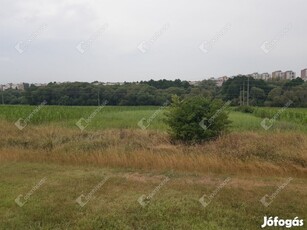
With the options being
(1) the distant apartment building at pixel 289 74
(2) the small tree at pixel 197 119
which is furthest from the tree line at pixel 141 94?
(2) the small tree at pixel 197 119

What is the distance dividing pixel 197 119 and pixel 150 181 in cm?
598

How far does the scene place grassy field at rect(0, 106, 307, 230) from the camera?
5.40 m

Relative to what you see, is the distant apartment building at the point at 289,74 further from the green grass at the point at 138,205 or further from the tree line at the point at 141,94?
the green grass at the point at 138,205

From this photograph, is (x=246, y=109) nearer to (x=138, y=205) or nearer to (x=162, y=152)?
(x=162, y=152)

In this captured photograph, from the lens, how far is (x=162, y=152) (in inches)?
424

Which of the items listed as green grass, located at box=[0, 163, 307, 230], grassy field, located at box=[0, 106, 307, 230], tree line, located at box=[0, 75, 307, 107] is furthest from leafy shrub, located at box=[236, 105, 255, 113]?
green grass, located at box=[0, 163, 307, 230]

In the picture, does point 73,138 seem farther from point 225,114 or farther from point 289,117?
point 289,117

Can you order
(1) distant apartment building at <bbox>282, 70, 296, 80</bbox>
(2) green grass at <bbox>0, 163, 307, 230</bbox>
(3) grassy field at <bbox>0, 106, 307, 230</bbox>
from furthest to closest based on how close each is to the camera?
(1) distant apartment building at <bbox>282, 70, 296, 80</bbox> → (3) grassy field at <bbox>0, 106, 307, 230</bbox> → (2) green grass at <bbox>0, 163, 307, 230</bbox>

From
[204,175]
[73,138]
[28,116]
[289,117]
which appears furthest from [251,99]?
[204,175]

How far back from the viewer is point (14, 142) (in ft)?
43.6

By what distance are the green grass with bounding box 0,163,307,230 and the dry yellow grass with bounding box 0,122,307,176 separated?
1178 mm

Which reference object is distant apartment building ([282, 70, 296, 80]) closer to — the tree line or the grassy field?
the tree line

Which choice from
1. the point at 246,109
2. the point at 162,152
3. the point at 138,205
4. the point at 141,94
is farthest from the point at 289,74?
the point at 138,205

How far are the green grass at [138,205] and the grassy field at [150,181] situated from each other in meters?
0.02
